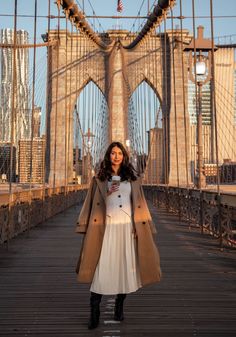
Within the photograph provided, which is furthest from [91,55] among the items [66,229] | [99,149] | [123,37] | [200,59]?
[66,229]

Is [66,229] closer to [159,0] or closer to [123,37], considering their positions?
[159,0]

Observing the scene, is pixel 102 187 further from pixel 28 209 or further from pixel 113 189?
pixel 28 209

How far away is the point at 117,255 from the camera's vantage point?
3020 mm

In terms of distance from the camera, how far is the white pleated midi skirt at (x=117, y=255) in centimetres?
301

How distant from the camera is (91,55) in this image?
32812 millimetres

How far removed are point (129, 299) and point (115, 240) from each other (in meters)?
1.01

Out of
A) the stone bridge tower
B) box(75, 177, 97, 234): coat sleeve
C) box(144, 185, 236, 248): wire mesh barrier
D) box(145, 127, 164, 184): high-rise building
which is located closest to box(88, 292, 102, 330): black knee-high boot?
box(75, 177, 97, 234): coat sleeve

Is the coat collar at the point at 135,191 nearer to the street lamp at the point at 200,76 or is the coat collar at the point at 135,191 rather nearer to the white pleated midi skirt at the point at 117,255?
the white pleated midi skirt at the point at 117,255

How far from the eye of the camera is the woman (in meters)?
3.01

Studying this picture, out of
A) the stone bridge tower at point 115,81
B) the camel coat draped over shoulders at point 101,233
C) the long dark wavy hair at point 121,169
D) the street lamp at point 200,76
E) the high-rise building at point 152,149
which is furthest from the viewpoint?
the stone bridge tower at point 115,81

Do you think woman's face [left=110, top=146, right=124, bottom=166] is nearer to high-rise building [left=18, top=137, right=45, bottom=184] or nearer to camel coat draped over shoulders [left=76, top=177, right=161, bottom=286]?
camel coat draped over shoulders [left=76, top=177, right=161, bottom=286]

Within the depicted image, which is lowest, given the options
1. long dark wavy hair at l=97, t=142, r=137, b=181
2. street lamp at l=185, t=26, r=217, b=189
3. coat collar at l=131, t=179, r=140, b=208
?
coat collar at l=131, t=179, r=140, b=208

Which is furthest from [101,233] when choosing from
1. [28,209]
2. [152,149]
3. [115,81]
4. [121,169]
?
[115,81]

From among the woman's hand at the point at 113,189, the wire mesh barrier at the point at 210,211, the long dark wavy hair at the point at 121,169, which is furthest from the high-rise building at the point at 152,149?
the woman's hand at the point at 113,189
